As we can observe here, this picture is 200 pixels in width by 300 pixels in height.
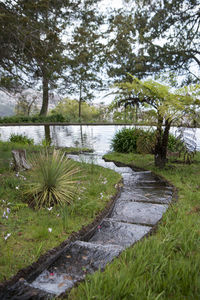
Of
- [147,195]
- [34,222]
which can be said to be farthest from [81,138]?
[34,222]

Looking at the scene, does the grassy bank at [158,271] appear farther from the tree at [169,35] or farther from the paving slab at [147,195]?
the tree at [169,35]

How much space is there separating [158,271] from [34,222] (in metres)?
1.58

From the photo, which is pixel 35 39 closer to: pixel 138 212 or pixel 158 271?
pixel 138 212

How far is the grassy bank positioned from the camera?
59.6 inches

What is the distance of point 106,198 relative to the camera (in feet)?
12.0

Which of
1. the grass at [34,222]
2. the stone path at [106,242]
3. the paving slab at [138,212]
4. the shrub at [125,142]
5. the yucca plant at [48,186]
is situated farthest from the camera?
the shrub at [125,142]

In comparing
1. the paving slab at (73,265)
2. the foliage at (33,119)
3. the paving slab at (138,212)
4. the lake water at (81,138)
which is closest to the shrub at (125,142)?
the lake water at (81,138)

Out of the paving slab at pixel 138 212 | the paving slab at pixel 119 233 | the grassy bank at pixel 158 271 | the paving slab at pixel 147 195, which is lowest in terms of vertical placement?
the paving slab at pixel 119 233

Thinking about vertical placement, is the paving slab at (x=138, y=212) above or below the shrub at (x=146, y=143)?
below

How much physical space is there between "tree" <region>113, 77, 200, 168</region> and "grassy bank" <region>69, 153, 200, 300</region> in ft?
8.53

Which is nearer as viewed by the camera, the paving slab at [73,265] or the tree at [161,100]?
the paving slab at [73,265]

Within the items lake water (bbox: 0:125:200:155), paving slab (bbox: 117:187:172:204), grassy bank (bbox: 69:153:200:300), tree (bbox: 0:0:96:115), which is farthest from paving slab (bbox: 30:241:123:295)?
tree (bbox: 0:0:96:115)

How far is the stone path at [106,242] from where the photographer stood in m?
1.78

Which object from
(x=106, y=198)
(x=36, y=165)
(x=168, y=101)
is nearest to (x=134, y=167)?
(x=168, y=101)
